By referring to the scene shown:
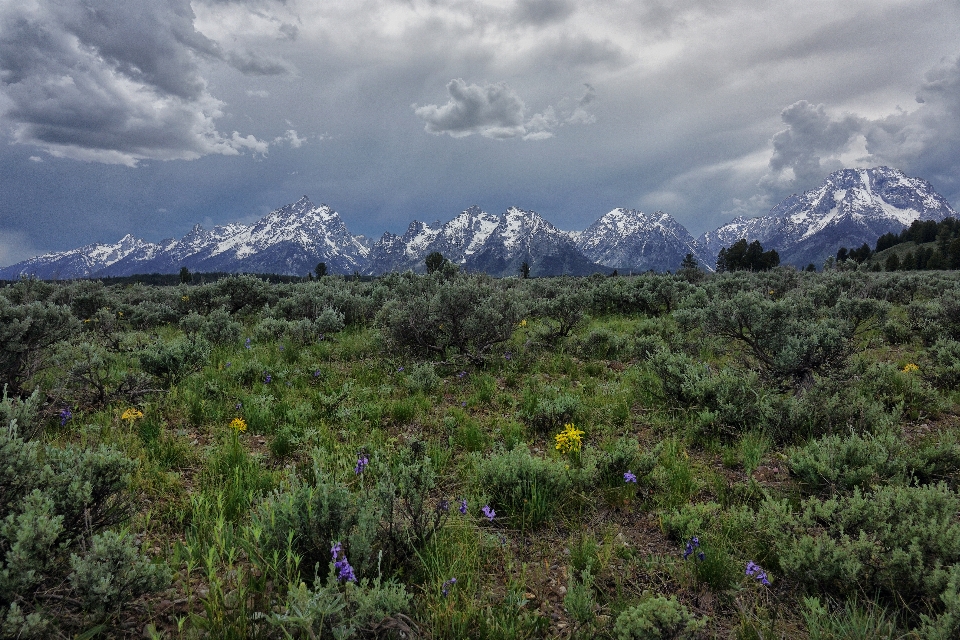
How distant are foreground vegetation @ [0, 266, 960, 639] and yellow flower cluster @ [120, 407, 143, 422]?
0.13m

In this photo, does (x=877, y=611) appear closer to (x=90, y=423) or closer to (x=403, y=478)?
(x=403, y=478)

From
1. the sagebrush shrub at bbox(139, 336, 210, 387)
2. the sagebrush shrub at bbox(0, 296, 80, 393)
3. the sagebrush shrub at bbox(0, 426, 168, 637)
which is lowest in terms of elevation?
the sagebrush shrub at bbox(0, 426, 168, 637)

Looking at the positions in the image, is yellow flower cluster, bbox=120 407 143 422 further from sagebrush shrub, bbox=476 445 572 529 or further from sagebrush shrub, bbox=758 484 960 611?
sagebrush shrub, bbox=758 484 960 611

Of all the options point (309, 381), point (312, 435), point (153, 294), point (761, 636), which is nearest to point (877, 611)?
point (761, 636)

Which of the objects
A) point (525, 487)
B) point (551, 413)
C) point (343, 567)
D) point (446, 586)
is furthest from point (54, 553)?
point (551, 413)

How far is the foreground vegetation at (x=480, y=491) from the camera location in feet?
7.84

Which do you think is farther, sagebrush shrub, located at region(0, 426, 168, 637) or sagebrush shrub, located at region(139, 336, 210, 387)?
sagebrush shrub, located at region(139, 336, 210, 387)

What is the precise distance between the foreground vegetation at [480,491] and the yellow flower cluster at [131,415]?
0.13 meters

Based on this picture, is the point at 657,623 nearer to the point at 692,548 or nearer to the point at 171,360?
the point at 692,548

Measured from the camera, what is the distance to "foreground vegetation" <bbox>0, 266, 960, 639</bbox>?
7.84 ft

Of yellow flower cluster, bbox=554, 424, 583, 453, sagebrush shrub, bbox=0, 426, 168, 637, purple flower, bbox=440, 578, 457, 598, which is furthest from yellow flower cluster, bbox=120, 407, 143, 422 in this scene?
yellow flower cluster, bbox=554, 424, 583, 453

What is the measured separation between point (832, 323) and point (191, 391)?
10571 millimetres

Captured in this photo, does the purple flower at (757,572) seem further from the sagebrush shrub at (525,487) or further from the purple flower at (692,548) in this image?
the sagebrush shrub at (525,487)

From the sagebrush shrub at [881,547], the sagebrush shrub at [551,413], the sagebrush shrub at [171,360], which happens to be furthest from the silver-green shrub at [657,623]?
the sagebrush shrub at [171,360]
